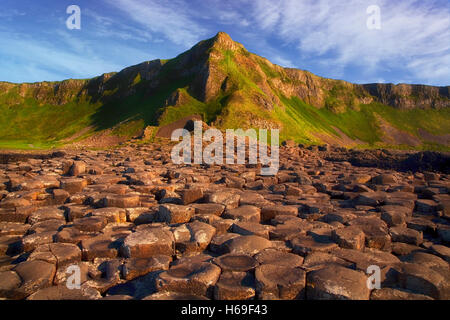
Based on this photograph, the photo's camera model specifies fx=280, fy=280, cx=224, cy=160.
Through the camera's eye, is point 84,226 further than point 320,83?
No

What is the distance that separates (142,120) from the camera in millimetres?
40094

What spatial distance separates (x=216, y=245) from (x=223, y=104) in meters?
35.1

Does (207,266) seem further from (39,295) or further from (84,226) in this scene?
Result: (84,226)

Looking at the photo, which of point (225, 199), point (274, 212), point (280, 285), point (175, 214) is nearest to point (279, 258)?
point (280, 285)

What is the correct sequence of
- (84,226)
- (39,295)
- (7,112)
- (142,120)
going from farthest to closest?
1. (7,112)
2. (142,120)
3. (84,226)
4. (39,295)

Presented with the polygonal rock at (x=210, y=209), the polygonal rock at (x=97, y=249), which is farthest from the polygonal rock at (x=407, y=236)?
the polygonal rock at (x=97, y=249)

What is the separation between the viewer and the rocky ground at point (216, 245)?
3393 mm

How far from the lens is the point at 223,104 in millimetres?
38562

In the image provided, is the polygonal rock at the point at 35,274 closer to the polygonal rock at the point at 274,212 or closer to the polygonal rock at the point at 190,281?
the polygonal rock at the point at 190,281

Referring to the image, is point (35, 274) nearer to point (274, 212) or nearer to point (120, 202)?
point (120, 202)

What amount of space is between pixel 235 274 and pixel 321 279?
106cm

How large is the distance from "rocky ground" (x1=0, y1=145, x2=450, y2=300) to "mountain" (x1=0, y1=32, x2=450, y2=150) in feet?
90.5

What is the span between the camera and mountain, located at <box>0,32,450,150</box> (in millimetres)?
39438

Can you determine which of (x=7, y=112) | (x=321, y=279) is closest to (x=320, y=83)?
(x=7, y=112)
